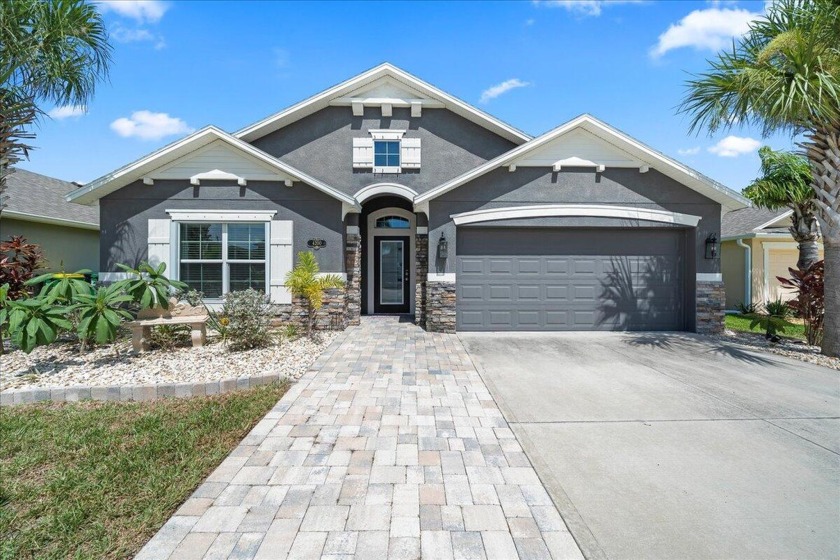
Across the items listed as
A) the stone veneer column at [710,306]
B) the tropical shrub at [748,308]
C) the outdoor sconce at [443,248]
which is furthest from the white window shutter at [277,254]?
the tropical shrub at [748,308]

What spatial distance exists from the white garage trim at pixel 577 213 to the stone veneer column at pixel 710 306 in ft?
5.08

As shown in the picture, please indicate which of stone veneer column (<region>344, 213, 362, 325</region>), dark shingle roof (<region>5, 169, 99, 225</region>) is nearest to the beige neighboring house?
stone veneer column (<region>344, 213, 362, 325</region>)

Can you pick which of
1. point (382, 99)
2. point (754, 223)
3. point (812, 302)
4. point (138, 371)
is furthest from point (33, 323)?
point (754, 223)

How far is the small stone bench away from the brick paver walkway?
11.3 feet

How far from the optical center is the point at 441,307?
32.3 ft

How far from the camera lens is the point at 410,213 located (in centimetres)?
1225

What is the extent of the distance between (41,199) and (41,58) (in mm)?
9127

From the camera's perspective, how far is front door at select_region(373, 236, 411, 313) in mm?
12398

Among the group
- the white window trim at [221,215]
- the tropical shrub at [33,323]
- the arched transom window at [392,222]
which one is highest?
the arched transom window at [392,222]

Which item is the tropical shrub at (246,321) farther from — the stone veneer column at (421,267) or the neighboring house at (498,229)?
the stone veneer column at (421,267)

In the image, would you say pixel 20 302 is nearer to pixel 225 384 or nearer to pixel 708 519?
pixel 225 384

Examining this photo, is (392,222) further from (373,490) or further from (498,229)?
(373,490)

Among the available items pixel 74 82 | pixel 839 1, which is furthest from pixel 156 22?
pixel 839 1

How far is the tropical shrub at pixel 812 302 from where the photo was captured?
8.27 metres
